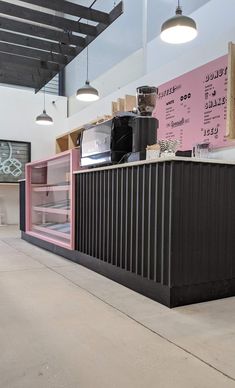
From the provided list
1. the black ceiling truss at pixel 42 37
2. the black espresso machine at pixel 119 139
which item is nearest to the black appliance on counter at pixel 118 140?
the black espresso machine at pixel 119 139

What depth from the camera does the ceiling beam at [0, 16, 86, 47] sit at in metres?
6.80

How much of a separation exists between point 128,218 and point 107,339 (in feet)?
3.93

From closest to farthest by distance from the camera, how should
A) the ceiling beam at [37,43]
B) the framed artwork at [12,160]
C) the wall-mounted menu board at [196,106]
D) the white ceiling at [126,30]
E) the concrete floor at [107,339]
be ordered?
the concrete floor at [107,339] < the wall-mounted menu board at [196,106] < the white ceiling at [126,30] < the ceiling beam at [37,43] < the framed artwork at [12,160]

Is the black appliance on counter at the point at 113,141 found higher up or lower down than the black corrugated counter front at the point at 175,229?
higher up

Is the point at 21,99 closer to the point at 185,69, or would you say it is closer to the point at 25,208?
the point at 25,208

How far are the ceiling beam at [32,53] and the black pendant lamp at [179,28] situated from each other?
4.92 meters

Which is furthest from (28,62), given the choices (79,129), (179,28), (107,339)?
(107,339)

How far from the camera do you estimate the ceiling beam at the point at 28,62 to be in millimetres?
8242

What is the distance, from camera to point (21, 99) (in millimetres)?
8945

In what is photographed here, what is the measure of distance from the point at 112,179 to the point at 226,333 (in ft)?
5.43

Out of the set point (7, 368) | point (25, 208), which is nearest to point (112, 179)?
point (7, 368)

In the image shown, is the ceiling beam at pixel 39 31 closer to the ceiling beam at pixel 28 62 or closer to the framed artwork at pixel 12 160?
the ceiling beam at pixel 28 62

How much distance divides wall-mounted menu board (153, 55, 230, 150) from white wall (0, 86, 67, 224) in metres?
4.66

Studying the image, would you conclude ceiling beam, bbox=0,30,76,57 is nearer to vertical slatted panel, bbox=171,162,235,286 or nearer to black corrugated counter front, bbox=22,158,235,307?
black corrugated counter front, bbox=22,158,235,307
